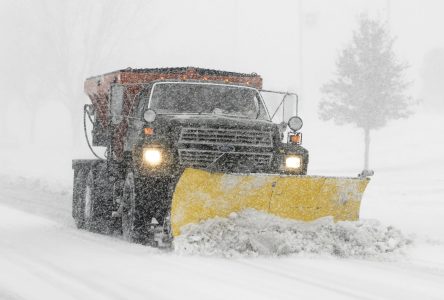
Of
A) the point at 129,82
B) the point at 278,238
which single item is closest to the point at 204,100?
the point at 129,82


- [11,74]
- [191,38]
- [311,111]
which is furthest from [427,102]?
[191,38]

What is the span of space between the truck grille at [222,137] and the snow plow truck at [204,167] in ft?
0.04

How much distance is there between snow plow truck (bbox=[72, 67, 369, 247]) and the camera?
337 inches

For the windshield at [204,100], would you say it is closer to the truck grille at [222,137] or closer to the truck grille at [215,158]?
the truck grille at [222,137]

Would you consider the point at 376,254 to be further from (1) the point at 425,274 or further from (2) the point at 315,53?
(2) the point at 315,53

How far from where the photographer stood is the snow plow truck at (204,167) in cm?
855

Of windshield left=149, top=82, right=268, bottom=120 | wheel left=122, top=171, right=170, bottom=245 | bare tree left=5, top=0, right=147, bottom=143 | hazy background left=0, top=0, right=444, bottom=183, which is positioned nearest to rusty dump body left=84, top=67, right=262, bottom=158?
windshield left=149, top=82, right=268, bottom=120

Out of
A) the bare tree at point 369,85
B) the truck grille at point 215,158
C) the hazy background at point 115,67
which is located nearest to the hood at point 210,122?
the truck grille at point 215,158

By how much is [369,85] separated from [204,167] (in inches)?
1068

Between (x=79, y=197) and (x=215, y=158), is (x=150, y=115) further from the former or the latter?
(x=79, y=197)

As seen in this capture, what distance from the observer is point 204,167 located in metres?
8.95

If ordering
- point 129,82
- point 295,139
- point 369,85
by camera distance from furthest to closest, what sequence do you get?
point 369,85 → point 129,82 → point 295,139

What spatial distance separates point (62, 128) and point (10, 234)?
85.3 m

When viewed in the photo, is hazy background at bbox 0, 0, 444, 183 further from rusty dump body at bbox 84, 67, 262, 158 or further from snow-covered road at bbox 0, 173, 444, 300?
snow-covered road at bbox 0, 173, 444, 300
